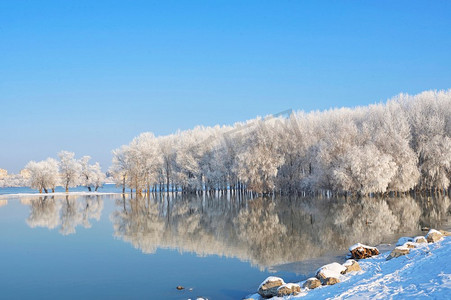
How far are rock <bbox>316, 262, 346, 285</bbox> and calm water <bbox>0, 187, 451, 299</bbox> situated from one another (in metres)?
1.63

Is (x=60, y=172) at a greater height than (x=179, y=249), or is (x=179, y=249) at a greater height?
(x=60, y=172)

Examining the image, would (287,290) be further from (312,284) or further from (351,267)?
(351,267)

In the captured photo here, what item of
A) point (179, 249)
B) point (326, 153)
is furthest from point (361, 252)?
point (326, 153)

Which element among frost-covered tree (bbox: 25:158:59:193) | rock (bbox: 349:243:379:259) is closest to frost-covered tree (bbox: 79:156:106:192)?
frost-covered tree (bbox: 25:158:59:193)

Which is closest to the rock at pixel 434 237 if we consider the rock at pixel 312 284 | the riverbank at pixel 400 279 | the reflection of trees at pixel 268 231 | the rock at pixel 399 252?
the riverbank at pixel 400 279

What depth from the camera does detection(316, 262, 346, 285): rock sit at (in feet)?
45.6

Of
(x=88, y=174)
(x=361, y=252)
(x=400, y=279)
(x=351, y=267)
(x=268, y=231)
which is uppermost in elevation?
(x=88, y=174)

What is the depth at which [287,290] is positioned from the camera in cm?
1315

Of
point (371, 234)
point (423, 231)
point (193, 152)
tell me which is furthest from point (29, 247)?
point (193, 152)

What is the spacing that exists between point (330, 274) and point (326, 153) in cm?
4487

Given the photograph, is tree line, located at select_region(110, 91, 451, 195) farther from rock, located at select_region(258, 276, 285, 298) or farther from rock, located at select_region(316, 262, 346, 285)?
rock, located at select_region(258, 276, 285, 298)

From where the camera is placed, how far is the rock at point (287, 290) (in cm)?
1310

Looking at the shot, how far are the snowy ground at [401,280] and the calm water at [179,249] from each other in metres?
2.80

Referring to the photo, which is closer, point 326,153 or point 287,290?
point 287,290
